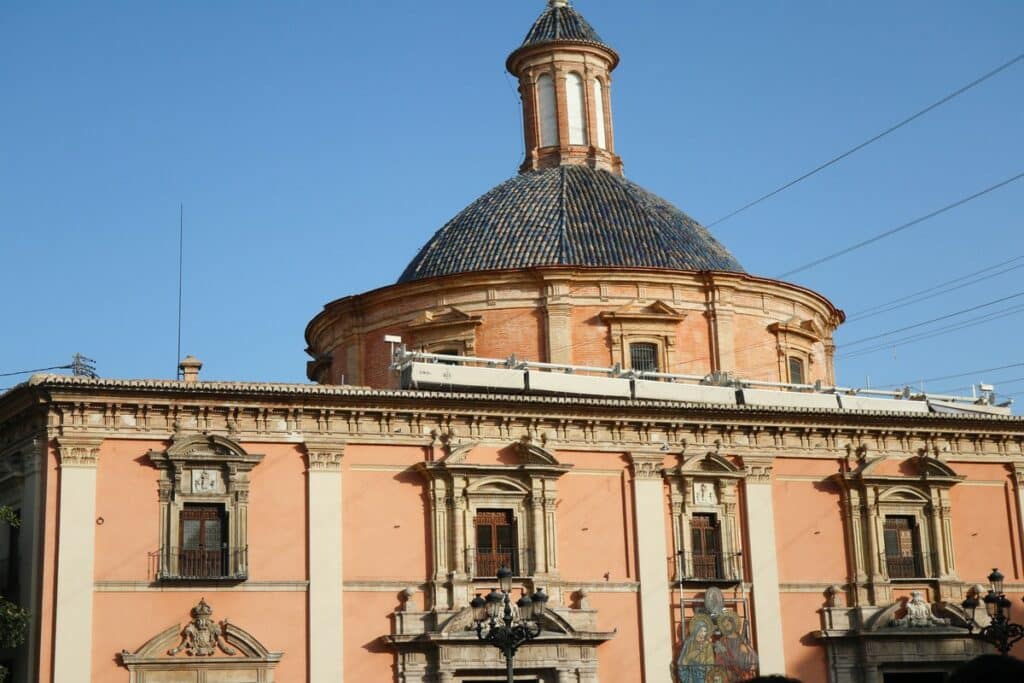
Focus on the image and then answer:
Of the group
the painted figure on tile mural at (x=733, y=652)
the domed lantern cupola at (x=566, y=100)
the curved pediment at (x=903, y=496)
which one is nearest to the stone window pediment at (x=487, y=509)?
the painted figure on tile mural at (x=733, y=652)

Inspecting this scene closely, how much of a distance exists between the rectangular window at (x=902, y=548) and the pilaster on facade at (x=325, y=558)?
10.4 metres

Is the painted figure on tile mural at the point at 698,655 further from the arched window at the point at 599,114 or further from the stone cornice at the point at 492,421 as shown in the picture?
the arched window at the point at 599,114

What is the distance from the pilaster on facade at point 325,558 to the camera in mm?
22719

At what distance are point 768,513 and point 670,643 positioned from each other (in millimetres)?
3168

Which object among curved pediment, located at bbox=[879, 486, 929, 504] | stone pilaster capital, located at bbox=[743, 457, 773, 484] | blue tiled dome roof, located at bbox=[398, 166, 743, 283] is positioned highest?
blue tiled dome roof, located at bbox=[398, 166, 743, 283]

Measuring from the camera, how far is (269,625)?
74.1ft

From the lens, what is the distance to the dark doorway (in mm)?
26484

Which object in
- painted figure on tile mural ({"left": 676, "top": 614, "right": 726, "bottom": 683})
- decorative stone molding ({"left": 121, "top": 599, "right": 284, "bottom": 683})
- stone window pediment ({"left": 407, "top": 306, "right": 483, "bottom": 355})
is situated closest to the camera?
decorative stone molding ({"left": 121, "top": 599, "right": 284, "bottom": 683})

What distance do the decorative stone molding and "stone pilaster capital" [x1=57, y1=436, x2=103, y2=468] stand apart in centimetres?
275

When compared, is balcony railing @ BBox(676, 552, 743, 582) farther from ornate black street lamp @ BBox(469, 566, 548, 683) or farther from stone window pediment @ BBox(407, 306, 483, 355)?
stone window pediment @ BBox(407, 306, 483, 355)

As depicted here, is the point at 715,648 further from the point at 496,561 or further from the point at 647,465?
the point at 496,561

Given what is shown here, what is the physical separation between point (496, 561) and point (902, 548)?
26.7 ft

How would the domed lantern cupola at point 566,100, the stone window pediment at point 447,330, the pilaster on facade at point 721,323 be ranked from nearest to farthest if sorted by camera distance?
the stone window pediment at point 447,330, the pilaster on facade at point 721,323, the domed lantern cupola at point 566,100

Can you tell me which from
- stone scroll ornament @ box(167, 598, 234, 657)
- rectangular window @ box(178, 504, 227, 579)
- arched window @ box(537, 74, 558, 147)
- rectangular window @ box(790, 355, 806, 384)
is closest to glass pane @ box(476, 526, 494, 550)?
rectangular window @ box(178, 504, 227, 579)
